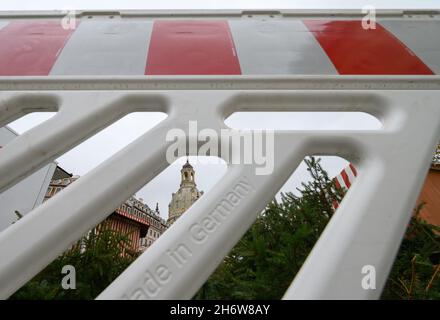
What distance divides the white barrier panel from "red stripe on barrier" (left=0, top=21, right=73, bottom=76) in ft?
0.40

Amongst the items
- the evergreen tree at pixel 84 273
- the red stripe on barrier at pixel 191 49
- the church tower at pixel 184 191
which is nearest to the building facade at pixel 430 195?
the red stripe on barrier at pixel 191 49

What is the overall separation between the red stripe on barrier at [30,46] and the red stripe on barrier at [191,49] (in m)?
0.42

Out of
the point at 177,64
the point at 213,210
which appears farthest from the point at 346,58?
the point at 213,210

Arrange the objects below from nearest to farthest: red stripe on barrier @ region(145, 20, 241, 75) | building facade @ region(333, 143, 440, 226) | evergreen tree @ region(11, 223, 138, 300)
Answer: red stripe on barrier @ region(145, 20, 241, 75) < evergreen tree @ region(11, 223, 138, 300) < building facade @ region(333, 143, 440, 226)

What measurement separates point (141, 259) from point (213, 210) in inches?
8.3

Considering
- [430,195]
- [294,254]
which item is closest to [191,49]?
[294,254]

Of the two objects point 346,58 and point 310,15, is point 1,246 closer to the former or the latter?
point 346,58

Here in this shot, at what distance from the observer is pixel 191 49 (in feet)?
4.00

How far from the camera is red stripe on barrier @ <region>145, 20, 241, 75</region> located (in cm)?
109

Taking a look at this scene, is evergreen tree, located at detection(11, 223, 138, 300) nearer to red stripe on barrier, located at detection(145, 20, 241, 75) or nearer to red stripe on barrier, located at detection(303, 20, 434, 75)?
red stripe on barrier, located at detection(145, 20, 241, 75)

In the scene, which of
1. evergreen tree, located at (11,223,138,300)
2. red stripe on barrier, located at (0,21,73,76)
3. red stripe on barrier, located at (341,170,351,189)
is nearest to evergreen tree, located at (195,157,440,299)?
red stripe on barrier, located at (341,170,351,189)

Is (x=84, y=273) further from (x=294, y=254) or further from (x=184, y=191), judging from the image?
(x=184, y=191)

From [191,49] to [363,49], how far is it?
2.48ft

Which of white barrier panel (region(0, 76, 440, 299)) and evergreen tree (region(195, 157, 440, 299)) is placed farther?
evergreen tree (region(195, 157, 440, 299))
